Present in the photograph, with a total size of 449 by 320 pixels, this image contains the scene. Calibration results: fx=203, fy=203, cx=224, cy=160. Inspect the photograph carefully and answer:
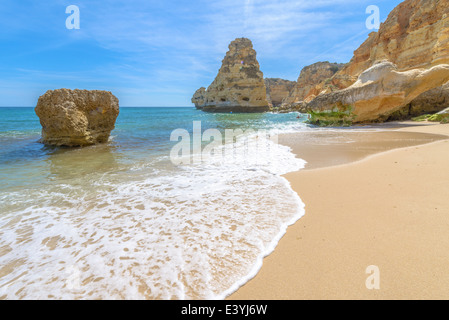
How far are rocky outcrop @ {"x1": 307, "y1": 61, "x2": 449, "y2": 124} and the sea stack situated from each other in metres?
42.3

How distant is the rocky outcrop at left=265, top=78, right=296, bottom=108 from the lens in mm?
97688

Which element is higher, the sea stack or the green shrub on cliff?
the sea stack

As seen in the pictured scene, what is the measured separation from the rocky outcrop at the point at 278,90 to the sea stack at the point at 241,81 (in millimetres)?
40544

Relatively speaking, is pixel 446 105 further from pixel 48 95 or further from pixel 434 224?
pixel 48 95

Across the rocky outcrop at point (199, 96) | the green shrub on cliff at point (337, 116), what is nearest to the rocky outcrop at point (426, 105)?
the green shrub on cliff at point (337, 116)

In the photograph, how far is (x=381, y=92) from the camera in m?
14.1

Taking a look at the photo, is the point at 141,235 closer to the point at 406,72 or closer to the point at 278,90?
the point at 406,72

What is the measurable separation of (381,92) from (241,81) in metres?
46.2

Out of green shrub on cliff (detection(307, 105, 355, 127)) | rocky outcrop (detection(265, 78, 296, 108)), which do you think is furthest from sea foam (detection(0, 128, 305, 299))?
rocky outcrop (detection(265, 78, 296, 108))

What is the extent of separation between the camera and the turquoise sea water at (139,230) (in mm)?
1900

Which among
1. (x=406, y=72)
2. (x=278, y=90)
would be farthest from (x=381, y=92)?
(x=278, y=90)

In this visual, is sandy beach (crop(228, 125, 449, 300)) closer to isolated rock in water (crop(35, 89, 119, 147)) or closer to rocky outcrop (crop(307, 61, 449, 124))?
isolated rock in water (crop(35, 89, 119, 147))

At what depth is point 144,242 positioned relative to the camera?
8.18 ft
